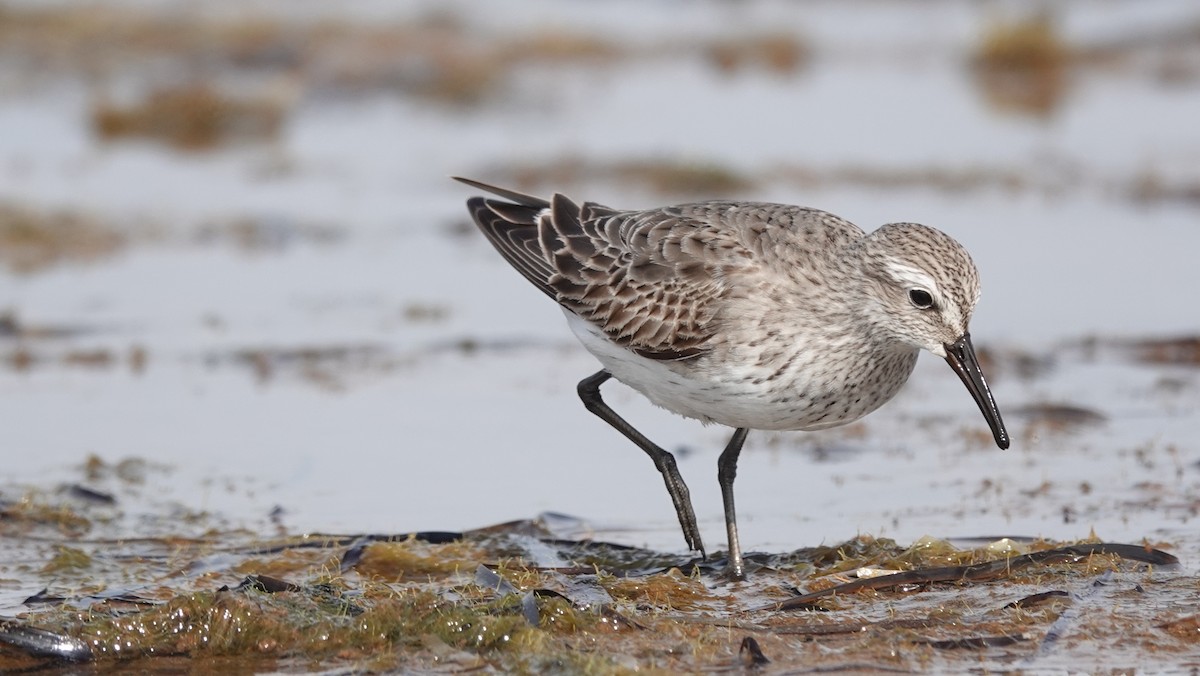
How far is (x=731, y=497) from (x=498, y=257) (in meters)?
6.79

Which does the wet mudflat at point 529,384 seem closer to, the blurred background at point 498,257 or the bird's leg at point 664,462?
the blurred background at point 498,257

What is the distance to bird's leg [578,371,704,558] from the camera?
7.90 meters

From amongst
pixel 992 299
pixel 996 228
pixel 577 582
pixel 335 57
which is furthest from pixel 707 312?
pixel 335 57

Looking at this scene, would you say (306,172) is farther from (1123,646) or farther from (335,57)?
(1123,646)

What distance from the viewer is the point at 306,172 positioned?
58.5 ft

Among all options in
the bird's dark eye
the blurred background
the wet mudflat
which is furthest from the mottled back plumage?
the blurred background

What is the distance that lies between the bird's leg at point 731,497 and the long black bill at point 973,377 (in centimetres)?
105

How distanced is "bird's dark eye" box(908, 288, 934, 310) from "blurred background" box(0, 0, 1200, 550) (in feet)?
4.32

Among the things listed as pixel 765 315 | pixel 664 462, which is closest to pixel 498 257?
pixel 664 462

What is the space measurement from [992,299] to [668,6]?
17831 mm

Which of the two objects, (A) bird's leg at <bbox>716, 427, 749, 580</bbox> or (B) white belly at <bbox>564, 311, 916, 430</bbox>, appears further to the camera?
(A) bird's leg at <bbox>716, 427, 749, 580</bbox>

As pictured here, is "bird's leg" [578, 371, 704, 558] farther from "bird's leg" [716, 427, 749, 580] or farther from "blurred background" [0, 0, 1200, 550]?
"blurred background" [0, 0, 1200, 550]

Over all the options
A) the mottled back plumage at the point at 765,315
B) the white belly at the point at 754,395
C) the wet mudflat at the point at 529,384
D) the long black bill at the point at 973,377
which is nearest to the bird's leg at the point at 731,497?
the mottled back plumage at the point at 765,315

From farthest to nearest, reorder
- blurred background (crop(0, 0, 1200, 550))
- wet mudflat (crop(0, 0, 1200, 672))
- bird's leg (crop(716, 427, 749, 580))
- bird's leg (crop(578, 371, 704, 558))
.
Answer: blurred background (crop(0, 0, 1200, 550))
bird's leg (crop(578, 371, 704, 558))
bird's leg (crop(716, 427, 749, 580))
wet mudflat (crop(0, 0, 1200, 672))
